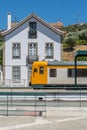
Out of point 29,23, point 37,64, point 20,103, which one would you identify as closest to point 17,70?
point 29,23

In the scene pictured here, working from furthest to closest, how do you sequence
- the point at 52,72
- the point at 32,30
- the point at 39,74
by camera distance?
the point at 32,30 < the point at 39,74 < the point at 52,72

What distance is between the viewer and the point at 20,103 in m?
25.9

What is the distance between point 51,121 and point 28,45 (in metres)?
31.7

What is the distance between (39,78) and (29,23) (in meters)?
10.5

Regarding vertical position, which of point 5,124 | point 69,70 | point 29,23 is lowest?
point 5,124

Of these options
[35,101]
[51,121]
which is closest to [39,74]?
[35,101]

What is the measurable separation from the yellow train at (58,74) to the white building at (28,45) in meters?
8.34

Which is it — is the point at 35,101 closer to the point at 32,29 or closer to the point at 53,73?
the point at 53,73

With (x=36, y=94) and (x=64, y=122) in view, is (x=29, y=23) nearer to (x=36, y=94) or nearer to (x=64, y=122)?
(x=36, y=94)

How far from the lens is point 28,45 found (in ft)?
170

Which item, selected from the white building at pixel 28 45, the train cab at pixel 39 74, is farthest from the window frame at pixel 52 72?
the white building at pixel 28 45

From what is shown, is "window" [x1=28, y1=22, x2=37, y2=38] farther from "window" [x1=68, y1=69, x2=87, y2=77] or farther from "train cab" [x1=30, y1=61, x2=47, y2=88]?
"window" [x1=68, y1=69, x2=87, y2=77]

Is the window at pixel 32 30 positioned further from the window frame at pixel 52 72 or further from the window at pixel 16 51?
the window frame at pixel 52 72

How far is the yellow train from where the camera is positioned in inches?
1660
